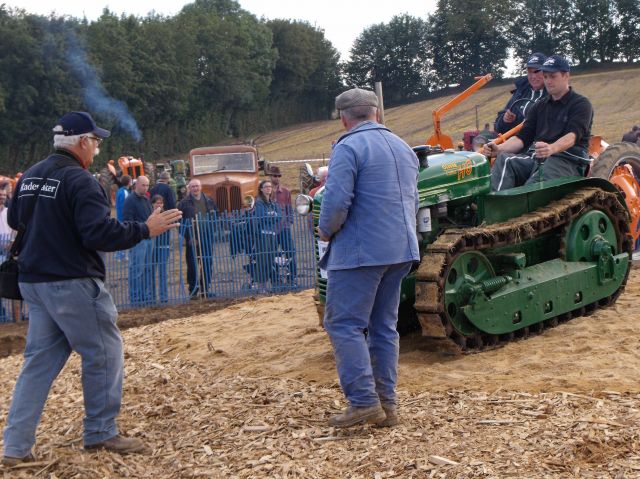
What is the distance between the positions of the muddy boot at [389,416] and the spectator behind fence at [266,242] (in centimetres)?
796

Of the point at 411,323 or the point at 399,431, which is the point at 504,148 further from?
the point at 399,431

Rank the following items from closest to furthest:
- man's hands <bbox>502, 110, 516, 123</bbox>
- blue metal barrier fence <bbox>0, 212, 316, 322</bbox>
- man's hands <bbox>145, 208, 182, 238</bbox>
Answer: man's hands <bbox>145, 208, 182, 238</bbox>
man's hands <bbox>502, 110, 516, 123</bbox>
blue metal barrier fence <bbox>0, 212, 316, 322</bbox>

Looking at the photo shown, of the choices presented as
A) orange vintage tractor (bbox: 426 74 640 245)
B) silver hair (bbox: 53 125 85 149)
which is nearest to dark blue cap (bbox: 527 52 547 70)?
orange vintage tractor (bbox: 426 74 640 245)

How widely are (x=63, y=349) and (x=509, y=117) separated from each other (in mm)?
5554

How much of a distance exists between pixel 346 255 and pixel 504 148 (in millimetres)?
3607

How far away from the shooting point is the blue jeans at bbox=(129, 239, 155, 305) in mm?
13281

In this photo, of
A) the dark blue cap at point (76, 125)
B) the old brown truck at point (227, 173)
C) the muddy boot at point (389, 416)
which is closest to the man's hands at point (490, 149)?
the muddy boot at point (389, 416)

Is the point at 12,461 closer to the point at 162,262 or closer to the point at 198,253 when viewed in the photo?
the point at 162,262

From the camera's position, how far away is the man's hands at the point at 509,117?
9438 millimetres

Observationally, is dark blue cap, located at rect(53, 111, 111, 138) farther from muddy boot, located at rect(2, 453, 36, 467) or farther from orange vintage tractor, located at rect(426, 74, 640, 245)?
orange vintage tractor, located at rect(426, 74, 640, 245)

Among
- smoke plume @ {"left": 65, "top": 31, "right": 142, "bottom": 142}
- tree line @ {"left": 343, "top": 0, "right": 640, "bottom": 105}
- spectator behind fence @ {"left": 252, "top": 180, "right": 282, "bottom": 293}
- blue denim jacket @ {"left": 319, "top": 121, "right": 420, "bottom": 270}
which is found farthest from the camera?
tree line @ {"left": 343, "top": 0, "right": 640, "bottom": 105}

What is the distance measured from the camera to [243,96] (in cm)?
6738

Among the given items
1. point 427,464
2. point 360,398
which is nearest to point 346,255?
point 360,398

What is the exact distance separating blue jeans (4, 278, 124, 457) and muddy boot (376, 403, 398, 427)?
1.65 meters
